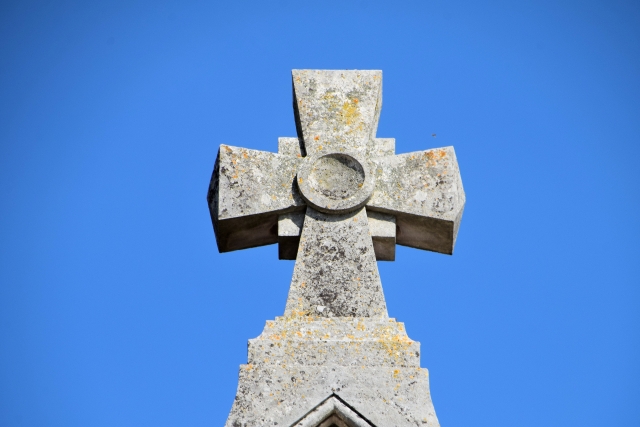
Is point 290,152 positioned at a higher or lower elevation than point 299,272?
higher

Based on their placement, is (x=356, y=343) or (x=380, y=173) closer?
(x=356, y=343)

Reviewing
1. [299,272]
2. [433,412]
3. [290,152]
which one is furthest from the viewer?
[290,152]

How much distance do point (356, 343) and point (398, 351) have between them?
292 mm

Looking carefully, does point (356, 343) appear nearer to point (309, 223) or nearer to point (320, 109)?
point (309, 223)

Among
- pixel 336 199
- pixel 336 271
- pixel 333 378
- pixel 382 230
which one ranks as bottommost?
pixel 333 378

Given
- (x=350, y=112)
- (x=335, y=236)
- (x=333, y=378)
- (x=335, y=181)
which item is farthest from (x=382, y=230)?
(x=333, y=378)

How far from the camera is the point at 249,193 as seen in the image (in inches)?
346

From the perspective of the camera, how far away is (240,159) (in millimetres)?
8922

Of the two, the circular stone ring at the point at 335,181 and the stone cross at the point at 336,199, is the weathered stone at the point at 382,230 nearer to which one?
the stone cross at the point at 336,199

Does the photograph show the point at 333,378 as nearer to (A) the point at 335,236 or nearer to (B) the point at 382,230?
(A) the point at 335,236

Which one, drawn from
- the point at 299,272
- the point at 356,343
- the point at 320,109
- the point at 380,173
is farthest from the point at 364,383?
the point at 320,109

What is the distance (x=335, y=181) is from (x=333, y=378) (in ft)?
5.60

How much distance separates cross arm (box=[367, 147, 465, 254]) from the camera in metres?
8.75

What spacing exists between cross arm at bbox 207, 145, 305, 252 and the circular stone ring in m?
0.14
